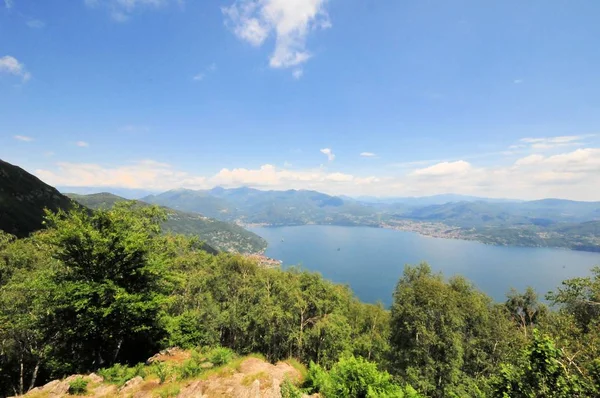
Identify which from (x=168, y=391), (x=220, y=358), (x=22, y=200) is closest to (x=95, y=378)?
(x=168, y=391)

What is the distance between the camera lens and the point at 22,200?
431 ft

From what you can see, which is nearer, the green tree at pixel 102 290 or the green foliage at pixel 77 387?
the green foliage at pixel 77 387

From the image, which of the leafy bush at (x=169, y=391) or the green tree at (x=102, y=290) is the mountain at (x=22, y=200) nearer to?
the green tree at (x=102, y=290)

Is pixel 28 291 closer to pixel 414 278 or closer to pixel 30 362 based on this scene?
pixel 30 362

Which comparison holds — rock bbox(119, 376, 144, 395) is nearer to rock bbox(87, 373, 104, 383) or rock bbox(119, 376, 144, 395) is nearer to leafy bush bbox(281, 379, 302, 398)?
rock bbox(87, 373, 104, 383)

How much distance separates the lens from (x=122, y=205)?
25312 mm

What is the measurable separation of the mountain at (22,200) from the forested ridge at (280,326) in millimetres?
114685

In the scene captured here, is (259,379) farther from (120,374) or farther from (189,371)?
(120,374)

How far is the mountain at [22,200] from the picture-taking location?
4394 inches

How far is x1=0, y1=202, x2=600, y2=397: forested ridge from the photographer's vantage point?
11.3 metres

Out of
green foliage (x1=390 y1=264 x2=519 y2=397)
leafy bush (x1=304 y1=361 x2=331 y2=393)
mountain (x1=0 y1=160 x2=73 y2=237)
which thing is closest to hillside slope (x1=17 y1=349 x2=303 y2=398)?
leafy bush (x1=304 y1=361 x2=331 y2=393)

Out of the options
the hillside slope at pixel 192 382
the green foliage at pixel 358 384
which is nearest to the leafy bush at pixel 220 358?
the hillside slope at pixel 192 382

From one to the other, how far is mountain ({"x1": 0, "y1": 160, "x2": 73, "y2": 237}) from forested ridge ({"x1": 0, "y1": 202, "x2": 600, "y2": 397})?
11468 cm

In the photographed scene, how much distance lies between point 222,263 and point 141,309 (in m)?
32.7
